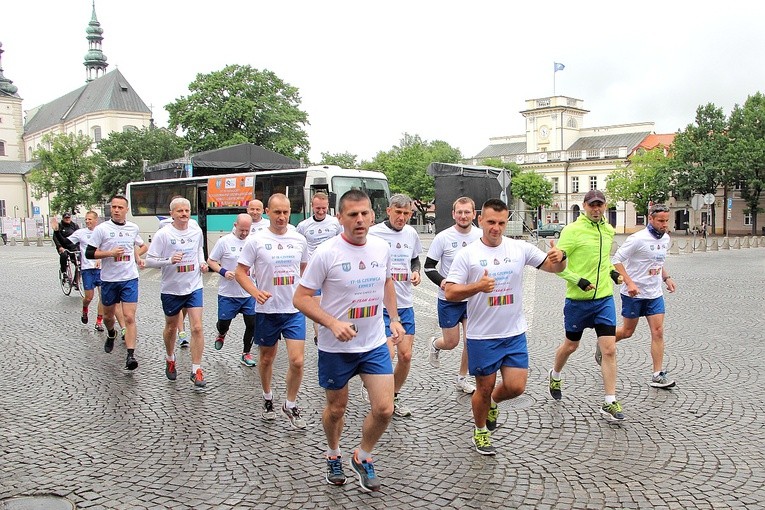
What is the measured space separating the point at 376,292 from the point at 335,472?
126 cm

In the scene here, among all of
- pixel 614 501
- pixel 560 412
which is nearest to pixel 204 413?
pixel 560 412

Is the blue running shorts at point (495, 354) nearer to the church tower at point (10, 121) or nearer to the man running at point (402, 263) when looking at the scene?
the man running at point (402, 263)

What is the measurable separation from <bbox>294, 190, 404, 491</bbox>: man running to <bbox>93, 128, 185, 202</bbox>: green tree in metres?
58.5

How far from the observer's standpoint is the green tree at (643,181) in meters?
70.4

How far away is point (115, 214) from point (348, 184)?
16.4m

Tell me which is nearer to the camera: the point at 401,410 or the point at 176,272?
the point at 401,410

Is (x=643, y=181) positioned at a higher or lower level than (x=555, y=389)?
higher

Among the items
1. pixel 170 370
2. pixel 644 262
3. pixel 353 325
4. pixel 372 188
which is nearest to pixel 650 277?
pixel 644 262

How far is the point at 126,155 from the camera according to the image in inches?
2399

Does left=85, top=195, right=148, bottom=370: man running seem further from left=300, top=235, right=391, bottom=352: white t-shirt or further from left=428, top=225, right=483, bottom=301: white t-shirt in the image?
left=300, top=235, right=391, bottom=352: white t-shirt

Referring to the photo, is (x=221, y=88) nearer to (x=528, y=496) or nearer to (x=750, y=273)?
(x=750, y=273)

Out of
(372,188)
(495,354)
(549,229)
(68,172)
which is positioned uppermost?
(68,172)

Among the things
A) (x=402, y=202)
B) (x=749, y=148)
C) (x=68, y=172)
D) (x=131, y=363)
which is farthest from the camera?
(x=749, y=148)

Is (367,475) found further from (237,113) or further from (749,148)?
(749,148)
